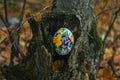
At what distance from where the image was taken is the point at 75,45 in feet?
9.78

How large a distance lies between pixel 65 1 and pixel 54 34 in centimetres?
30

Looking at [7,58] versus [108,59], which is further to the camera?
[7,58]

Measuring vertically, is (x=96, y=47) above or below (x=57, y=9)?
below

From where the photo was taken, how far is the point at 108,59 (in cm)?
451

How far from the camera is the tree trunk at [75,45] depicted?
2.96 meters

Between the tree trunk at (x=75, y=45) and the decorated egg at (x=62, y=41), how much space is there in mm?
51

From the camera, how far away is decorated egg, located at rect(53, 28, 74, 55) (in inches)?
114

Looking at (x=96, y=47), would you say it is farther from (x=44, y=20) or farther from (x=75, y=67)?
(x=44, y=20)

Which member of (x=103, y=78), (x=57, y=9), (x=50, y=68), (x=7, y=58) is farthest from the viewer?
(x=7, y=58)

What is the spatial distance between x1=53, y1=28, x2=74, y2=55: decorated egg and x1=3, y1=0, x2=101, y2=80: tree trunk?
51mm

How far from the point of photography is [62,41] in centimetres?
292

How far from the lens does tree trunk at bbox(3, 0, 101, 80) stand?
116 inches

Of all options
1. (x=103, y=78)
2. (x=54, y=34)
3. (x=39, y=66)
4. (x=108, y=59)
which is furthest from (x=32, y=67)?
(x=108, y=59)

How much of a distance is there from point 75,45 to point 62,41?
118 mm
